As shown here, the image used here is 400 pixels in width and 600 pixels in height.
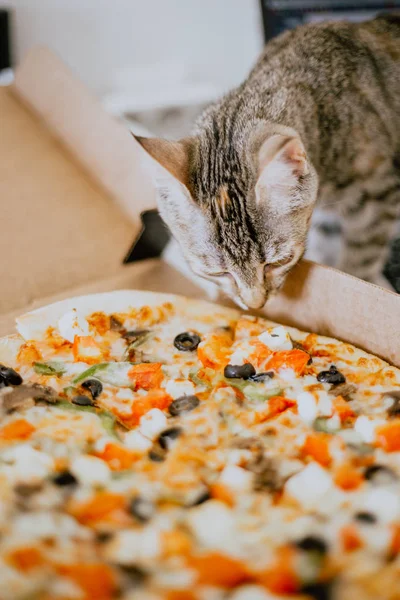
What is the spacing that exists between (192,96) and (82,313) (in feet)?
10.7

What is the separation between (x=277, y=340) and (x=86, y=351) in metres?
0.49

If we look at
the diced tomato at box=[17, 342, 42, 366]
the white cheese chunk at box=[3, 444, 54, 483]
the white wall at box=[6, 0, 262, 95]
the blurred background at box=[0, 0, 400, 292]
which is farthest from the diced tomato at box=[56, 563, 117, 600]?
the white wall at box=[6, 0, 262, 95]

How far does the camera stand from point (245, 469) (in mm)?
1075

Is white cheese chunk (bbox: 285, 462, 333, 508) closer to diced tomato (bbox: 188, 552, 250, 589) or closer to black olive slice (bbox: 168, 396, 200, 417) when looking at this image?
diced tomato (bbox: 188, 552, 250, 589)

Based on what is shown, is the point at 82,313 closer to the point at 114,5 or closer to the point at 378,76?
the point at 378,76

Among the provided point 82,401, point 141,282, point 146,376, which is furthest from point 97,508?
point 141,282

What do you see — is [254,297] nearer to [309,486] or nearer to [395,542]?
[309,486]

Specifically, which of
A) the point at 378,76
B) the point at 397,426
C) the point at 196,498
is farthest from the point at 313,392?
the point at 378,76

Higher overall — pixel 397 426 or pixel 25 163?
pixel 25 163

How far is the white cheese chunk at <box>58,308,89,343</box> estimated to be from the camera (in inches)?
56.9

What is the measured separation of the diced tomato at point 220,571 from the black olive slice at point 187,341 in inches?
27.1

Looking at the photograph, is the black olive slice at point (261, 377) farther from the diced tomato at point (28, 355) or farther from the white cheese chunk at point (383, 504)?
the diced tomato at point (28, 355)

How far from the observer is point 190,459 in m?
1.08

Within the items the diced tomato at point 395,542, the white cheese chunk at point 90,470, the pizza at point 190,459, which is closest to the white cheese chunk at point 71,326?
the pizza at point 190,459
